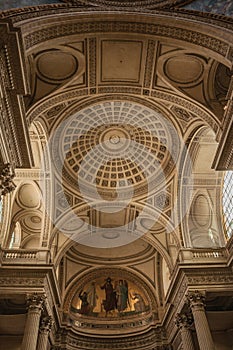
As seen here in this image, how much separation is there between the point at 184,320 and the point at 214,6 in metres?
12.6

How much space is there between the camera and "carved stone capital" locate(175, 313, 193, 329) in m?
15.8

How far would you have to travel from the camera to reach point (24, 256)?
1623 centimetres

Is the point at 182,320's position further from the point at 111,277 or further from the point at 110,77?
the point at 110,77

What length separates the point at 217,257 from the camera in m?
16.1

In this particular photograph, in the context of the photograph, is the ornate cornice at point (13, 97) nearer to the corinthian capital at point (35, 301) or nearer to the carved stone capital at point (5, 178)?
the carved stone capital at point (5, 178)

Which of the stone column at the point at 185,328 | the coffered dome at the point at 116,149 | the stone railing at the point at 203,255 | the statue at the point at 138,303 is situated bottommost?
the stone column at the point at 185,328

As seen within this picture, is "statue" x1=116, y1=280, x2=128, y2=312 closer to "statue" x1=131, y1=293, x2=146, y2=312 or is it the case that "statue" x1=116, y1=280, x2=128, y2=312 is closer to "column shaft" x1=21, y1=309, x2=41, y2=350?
"statue" x1=131, y1=293, x2=146, y2=312

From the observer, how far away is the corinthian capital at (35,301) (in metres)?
14.4

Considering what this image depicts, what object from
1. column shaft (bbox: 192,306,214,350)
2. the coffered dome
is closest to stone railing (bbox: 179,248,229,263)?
column shaft (bbox: 192,306,214,350)

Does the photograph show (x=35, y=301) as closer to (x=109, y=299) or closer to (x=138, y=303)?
(x=109, y=299)

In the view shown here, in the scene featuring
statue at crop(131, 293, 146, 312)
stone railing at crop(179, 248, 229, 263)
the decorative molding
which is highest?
statue at crop(131, 293, 146, 312)

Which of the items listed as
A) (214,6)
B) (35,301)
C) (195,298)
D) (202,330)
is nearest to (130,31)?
(214,6)

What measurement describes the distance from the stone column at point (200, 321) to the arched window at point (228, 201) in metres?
3.60

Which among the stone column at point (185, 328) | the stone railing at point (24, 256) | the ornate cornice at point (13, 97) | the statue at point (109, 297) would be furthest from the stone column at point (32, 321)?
the statue at point (109, 297)
